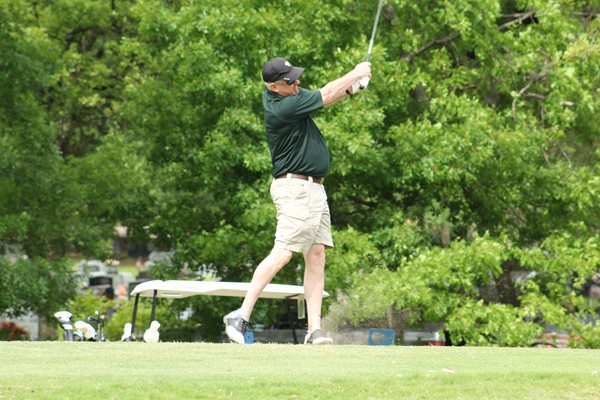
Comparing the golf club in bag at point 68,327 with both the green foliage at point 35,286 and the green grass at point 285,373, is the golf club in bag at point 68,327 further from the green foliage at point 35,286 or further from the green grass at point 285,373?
the green foliage at point 35,286

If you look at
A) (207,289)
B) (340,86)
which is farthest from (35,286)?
(340,86)

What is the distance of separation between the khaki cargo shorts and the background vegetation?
5.57 metres

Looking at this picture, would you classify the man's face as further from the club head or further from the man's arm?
the club head

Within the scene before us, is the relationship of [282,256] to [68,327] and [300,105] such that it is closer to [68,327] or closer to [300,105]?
[300,105]

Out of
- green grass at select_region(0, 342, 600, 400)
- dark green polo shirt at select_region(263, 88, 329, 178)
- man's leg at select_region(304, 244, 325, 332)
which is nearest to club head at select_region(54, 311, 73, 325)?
green grass at select_region(0, 342, 600, 400)

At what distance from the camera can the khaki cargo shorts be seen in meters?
9.10

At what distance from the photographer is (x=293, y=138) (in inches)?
357

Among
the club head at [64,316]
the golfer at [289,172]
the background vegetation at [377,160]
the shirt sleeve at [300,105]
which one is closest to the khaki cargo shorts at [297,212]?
the golfer at [289,172]

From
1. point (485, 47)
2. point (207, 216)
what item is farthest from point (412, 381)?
point (207, 216)

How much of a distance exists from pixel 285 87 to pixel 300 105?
10.2 inches

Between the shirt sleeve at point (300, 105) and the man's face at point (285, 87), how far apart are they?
106 millimetres

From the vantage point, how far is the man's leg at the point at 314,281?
370 inches

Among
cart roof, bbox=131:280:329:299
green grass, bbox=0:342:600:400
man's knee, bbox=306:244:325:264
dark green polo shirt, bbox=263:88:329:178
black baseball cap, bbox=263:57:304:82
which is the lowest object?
green grass, bbox=0:342:600:400

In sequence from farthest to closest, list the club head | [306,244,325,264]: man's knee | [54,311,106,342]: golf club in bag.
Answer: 1. [54,311,106,342]: golf club in bag
2. the club head
3. [306,244,325,264]: man's knee
